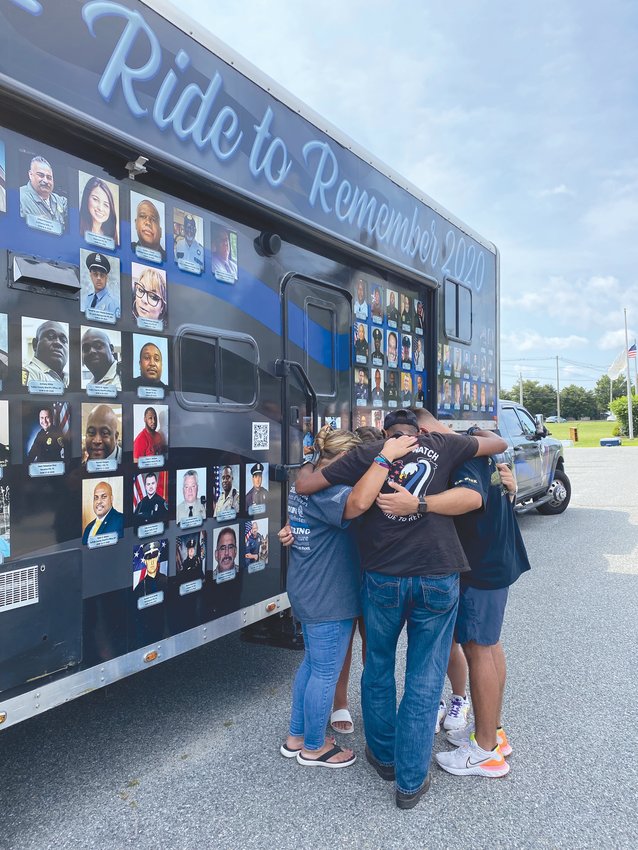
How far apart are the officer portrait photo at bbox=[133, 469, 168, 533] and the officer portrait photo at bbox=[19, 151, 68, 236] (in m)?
1.02

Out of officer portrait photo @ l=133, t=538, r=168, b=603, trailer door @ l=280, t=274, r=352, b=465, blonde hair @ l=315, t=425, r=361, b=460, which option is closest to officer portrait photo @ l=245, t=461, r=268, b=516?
trailer door @ l=280, t=274, r=352, b=465

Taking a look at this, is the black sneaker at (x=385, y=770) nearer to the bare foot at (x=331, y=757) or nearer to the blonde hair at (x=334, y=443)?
the bare foot at (x=331, y=757)

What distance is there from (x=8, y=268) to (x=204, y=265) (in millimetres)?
1010

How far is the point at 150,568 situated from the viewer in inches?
111

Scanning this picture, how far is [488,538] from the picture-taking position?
302 centimetres

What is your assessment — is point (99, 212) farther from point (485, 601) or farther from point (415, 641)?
point (485, 601)

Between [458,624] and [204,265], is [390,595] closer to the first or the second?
[458,624]

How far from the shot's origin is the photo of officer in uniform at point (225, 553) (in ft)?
10.4

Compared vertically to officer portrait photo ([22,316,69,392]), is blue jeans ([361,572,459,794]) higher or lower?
lower

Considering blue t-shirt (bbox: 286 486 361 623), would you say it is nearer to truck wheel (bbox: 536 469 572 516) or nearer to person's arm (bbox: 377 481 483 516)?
person's arm (bbox: 377 481 483 516)

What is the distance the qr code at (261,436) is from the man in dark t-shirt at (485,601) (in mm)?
844

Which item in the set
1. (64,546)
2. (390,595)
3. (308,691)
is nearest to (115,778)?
(308,691)

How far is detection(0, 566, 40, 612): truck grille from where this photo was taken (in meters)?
2.24

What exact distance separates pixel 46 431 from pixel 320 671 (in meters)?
1.63
